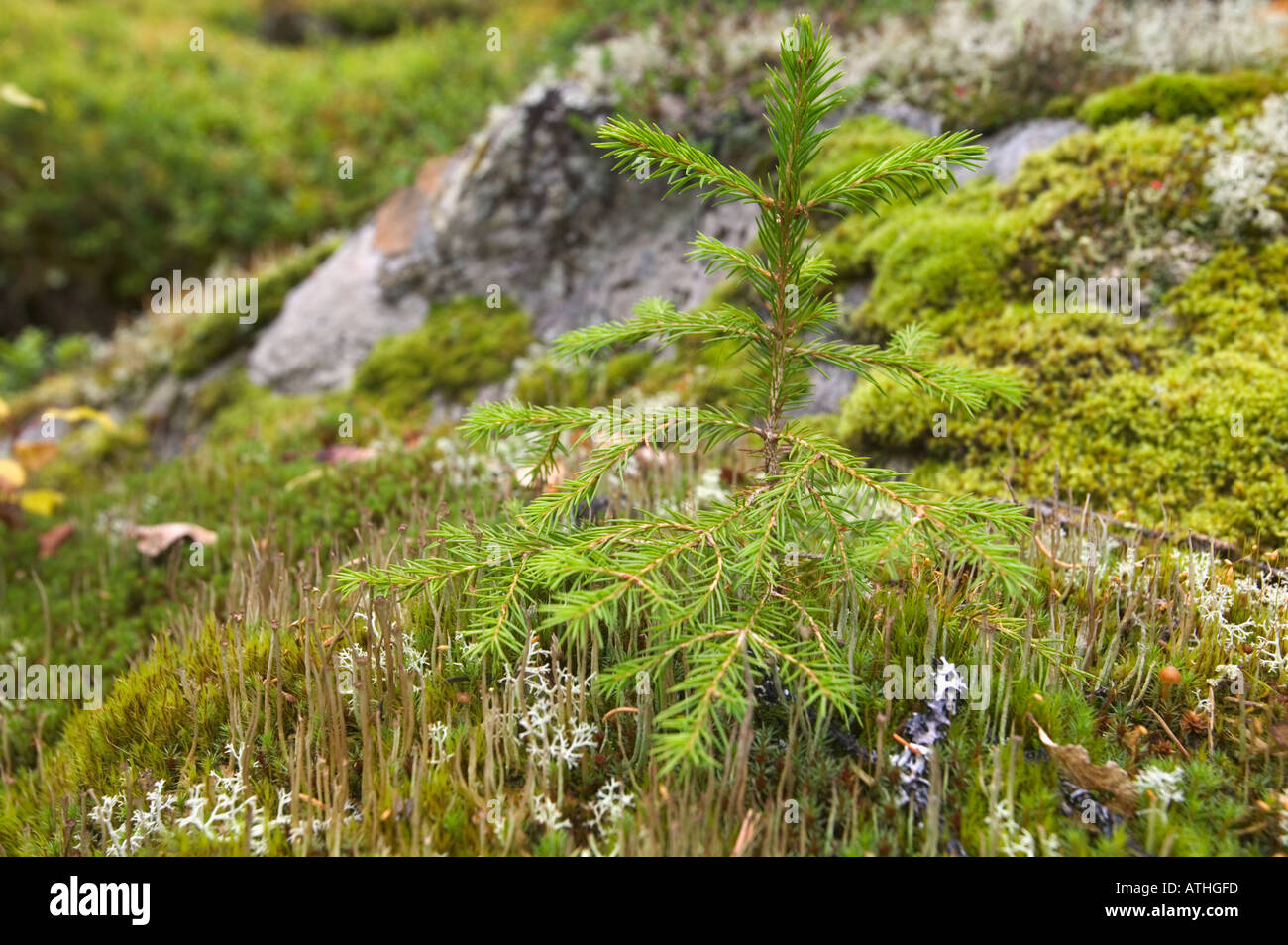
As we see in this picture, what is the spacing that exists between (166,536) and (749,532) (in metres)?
4.23

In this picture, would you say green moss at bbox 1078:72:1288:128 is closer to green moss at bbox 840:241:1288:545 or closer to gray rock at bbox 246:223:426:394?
green moss at bbox 840:241:1288:545

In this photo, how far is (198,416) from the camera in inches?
334

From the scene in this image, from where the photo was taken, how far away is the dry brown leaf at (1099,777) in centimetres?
245

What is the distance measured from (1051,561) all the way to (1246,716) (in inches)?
30.3

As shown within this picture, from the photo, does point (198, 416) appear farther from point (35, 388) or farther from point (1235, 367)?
point (1235, 367)

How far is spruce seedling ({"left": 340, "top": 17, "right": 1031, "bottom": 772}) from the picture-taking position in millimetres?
2350

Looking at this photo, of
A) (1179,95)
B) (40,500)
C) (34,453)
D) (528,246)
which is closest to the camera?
(1179,95)

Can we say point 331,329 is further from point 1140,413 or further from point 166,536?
point 1140,413

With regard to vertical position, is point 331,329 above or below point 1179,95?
below

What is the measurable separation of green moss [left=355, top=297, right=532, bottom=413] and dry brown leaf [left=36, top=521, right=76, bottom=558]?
250 centimetres

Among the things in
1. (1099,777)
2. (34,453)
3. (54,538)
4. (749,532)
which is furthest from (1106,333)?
(34,453)

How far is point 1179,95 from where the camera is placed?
18.3 feet

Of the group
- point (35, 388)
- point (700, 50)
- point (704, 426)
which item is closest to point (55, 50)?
point (35, 388)

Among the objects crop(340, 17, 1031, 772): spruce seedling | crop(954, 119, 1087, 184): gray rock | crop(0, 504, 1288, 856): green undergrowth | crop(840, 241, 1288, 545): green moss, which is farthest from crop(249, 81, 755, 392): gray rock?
crop(0, 504, 1288, 856): green undergrowth
